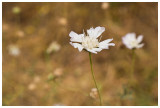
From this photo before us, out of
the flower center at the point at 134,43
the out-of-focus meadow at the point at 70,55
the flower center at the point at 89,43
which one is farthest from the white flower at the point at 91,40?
the out-of-focus meadow at the point at 70,55

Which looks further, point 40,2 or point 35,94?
point 40,2

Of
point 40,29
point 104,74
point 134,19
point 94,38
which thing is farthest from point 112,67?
point 94,38

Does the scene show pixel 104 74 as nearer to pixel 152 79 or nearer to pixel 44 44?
pixel 152 79

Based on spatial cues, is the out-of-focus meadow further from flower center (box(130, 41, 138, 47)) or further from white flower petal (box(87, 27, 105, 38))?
white flower petal (box(87, 27, 105, 38))

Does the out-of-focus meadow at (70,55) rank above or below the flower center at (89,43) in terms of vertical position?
above

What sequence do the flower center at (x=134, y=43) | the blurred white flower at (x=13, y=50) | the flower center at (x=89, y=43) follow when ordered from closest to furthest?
the flower center at (x=89, y=43) < the flower center at (x=134, y=43) < the blurred white flower at (x=13, y=50)

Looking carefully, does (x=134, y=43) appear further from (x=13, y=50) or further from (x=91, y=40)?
(x=13, y=50)

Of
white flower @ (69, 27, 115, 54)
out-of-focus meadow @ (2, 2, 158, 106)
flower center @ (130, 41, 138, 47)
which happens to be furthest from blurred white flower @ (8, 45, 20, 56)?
white flower @ (69, 27, 115, 54)

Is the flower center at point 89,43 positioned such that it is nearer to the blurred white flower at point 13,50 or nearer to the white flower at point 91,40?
the white flower at point 91,40

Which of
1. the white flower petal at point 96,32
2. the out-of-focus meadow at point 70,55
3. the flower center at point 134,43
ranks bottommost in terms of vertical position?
the white flower petal at point 96,32
